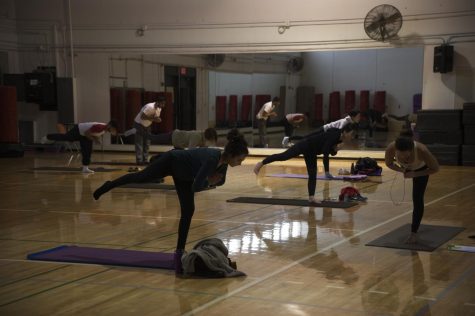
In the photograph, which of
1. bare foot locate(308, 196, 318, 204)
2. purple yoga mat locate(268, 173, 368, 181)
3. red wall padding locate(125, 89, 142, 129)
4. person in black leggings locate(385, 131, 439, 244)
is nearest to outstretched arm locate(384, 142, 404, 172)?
person in black leggings locate(385, 131, 439, 244)

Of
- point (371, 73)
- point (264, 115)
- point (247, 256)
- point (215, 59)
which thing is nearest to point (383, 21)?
point (371, 73)

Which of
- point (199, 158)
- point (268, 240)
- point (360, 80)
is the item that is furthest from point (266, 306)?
point (360, 80)

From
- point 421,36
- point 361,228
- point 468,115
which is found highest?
point 421,36

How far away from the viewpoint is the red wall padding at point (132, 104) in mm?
16562

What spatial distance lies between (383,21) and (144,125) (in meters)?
5.83

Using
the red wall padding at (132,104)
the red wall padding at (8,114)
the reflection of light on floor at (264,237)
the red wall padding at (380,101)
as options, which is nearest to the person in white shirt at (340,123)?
the reflection of light on floor at (264,237)

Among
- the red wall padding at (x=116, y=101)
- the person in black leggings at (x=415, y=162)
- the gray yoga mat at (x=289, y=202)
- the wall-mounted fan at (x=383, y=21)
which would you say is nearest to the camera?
the person in black leggings at (x=415, y=162)

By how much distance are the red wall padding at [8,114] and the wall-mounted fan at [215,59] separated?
16.3 ft

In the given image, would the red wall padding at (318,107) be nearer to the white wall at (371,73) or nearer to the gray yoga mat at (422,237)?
the white wall at (371,73)

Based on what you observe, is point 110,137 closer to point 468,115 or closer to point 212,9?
point 212,9

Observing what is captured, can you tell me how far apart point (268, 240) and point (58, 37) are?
42.2 ft

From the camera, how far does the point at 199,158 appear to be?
4875mm

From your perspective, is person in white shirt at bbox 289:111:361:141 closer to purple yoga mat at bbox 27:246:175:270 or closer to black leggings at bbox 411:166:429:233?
black leggings at bbox 411:166:429:233

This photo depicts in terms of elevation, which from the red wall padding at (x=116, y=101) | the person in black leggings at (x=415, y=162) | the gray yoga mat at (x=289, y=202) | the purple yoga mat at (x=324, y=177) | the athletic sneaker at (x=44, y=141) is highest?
the red wall padding at (x=116, y=101)
